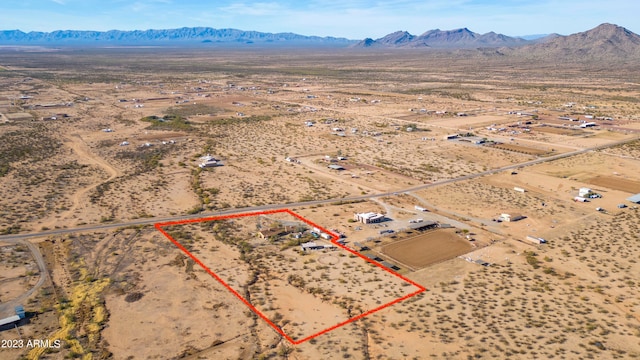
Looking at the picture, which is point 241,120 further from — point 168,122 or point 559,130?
point 559,130

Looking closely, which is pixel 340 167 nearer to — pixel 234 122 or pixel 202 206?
pixel 202 206

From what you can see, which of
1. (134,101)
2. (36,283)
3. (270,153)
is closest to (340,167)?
(270,153)

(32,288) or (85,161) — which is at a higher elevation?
(85,161)

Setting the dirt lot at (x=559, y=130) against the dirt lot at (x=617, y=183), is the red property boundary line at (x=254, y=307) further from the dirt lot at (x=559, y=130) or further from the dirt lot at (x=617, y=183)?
the dirt lot at (x=559, y=130)

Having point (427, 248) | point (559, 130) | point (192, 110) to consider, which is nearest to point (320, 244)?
point (427, 248)

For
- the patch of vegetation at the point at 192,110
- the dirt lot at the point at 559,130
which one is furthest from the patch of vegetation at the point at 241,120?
the dirt lot at the point at 559,130

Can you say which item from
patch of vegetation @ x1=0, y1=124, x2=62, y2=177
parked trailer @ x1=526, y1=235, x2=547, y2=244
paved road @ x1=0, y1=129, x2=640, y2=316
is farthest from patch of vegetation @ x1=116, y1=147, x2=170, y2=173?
parked trailer @ x1=526, y1=235, x2=547, y2=244

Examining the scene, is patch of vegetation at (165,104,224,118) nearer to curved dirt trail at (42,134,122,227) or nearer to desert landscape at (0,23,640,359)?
desert landscape at (0,23,640,359)
